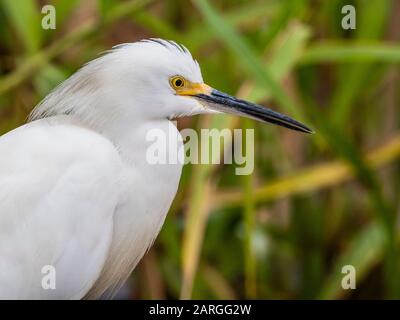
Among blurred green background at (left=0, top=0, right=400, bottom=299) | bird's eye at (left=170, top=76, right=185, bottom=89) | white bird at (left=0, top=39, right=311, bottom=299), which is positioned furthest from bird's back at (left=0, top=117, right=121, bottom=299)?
blurred green background at (left=0, top=0, right=400, bottom=299)

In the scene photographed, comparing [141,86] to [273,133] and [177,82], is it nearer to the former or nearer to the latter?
[177,82]

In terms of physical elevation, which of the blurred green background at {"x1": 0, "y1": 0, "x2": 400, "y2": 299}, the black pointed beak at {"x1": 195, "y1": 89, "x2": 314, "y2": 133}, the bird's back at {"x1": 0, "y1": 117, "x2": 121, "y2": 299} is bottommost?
the bird's back at {"x1": 0, "y1": 117, "x2": 121, "y2": 299}

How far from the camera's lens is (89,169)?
1.39 m

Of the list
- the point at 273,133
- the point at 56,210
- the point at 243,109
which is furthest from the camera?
the point at 273,133

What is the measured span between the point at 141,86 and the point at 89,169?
137mm

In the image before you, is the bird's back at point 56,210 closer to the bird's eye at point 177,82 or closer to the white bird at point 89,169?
the white bird at point 89,169

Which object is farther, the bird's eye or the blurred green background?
the blurred green background

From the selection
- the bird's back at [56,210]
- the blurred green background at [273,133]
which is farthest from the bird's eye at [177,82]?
the blurred green background at [273,133]

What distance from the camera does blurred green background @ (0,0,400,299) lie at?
6.13 ft

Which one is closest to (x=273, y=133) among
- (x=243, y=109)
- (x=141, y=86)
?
(x=243, y=109)

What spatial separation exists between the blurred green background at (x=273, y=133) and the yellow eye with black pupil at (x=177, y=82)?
276 millimetres

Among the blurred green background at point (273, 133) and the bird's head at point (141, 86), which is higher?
the blurred green background at point (273, 133)

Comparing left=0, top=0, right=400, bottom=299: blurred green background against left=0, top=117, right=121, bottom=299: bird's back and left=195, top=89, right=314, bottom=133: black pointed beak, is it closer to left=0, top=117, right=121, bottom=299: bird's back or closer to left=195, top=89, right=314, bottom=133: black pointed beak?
left=195, top=89, right=314, bottom=133: black pointed beak

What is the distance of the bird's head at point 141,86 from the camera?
138 cm
